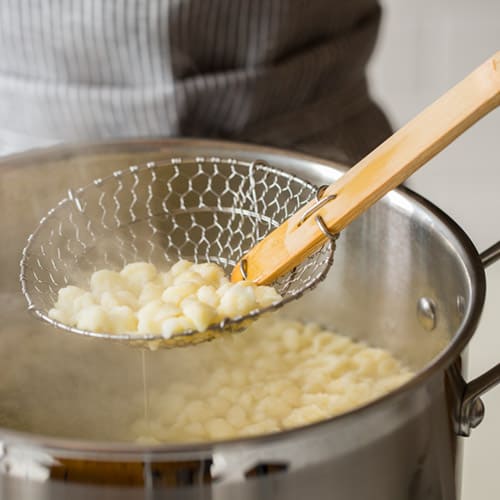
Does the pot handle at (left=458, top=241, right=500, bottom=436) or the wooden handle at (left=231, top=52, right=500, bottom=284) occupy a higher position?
the wooden handle at (left=231, top=52, right=500, bottom=284)

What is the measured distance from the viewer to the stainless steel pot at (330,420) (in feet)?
1.58

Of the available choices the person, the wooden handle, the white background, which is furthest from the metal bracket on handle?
the white background

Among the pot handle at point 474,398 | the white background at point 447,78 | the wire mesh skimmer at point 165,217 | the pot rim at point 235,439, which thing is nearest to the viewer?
the pot rim at point 235,439

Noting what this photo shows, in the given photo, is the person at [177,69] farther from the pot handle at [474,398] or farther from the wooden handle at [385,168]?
the pot handle at [474,398]

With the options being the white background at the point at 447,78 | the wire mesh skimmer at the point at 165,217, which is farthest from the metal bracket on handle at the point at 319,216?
the white background at the point at 447,78

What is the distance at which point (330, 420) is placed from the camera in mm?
482

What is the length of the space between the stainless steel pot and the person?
6 centimetres

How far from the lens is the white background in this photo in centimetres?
170

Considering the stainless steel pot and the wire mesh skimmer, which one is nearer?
the stainless steel pot

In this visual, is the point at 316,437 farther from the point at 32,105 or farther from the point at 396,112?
the point at 396,112

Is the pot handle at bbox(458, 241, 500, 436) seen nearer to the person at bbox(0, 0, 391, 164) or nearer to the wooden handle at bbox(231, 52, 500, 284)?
the wooden handle at bbox(231, 52, 500, 284)

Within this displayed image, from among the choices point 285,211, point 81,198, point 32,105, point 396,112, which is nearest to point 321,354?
point 285,211

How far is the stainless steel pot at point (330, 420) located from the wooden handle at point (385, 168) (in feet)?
0.32

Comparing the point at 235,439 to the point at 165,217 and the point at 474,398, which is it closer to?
the point at 474,398
